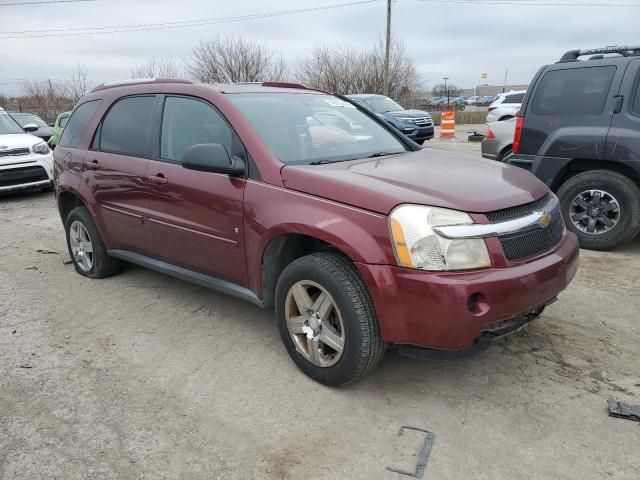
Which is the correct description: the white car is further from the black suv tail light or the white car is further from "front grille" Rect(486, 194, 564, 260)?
"front grille" Rect(486, 194, 564, 260)

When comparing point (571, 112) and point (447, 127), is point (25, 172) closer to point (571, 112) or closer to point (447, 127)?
point (571, 112)

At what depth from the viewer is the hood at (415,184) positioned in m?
2.55

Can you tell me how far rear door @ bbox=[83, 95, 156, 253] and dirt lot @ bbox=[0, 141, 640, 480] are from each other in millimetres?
649

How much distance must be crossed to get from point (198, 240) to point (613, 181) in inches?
163

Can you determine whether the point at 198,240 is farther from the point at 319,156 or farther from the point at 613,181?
the point at 613,181

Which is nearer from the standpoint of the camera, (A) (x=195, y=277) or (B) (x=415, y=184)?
(B) (x=415, y=184)

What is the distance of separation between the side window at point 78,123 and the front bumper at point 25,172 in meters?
4.91

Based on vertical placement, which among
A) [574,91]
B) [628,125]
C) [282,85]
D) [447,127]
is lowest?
[447,127]

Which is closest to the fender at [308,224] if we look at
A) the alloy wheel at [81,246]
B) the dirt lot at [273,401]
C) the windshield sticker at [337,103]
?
the dirt lot at [273,401]

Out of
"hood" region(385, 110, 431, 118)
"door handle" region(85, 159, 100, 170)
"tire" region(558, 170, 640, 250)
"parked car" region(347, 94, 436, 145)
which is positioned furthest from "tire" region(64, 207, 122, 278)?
"hood" region(385, 110, 431, 118)

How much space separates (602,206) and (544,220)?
114 inches

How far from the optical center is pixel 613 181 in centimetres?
503

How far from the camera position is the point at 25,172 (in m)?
9.07

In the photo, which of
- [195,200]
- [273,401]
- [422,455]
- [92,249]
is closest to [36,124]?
[92,249]
